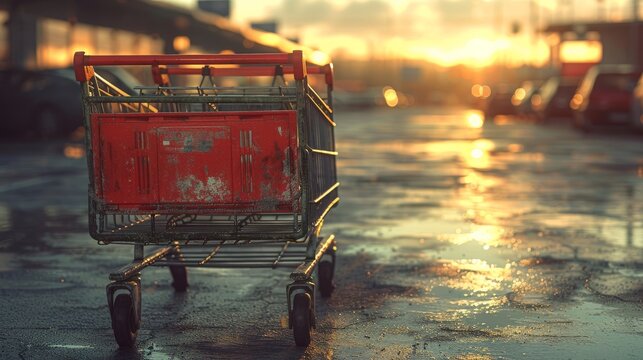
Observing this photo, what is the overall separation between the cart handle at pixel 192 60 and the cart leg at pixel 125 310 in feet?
3.38

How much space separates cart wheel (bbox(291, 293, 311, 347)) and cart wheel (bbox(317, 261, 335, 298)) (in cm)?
130

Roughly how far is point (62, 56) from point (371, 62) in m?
154

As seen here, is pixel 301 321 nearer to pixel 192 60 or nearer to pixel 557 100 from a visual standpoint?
pixel 192 60

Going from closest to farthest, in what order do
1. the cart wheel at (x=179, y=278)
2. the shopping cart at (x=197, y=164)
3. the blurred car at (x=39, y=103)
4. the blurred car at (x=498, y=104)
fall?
the shopping cart at (x=197, y=164)
the cart wheel at (x=179, y=278)
the blurred car at (x=39, y=103)
the blurred car at (x=498, y=104)

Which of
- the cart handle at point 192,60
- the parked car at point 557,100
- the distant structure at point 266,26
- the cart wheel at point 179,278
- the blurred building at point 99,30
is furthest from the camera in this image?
the distant structure at point 266,26

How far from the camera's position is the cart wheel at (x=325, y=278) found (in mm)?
6793

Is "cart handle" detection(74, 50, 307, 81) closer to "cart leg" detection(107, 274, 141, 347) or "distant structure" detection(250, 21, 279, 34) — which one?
"cart leg" detection(107, 274, 141, 347)

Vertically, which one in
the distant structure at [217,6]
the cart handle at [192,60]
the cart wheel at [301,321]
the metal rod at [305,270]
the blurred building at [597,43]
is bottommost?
the cart wheel at [301,321]

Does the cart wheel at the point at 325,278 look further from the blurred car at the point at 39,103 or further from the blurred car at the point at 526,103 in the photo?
the blurred car at the point at 526,103

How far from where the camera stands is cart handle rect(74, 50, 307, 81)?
17.4 feet

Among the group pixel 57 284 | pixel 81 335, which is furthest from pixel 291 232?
pixel 57 284

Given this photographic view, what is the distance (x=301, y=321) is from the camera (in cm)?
541

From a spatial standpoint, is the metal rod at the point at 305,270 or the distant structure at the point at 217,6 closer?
the metal rod at the point at 305,270

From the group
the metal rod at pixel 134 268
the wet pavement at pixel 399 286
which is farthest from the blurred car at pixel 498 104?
the metal rod at pixel 134 268
